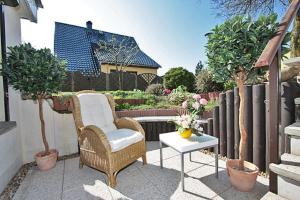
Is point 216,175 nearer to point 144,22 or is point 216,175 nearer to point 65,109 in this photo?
point 65,109

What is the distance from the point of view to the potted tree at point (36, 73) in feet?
8.38

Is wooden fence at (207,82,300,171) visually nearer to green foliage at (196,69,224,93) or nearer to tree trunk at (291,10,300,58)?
tree trunk at (291,10,300,58)

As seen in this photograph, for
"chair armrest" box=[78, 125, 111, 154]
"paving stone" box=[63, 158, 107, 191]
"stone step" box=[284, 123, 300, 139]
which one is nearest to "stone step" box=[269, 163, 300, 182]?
"stone step" box=[284, 123, 300, 139]

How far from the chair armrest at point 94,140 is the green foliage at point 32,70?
920 millimetres

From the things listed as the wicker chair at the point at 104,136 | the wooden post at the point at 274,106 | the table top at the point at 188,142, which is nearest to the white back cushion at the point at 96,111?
the wicker chair at the point at 104,136

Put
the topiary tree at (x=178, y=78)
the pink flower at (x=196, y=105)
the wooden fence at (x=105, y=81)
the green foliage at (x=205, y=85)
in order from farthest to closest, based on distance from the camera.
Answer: the topiary tree at (x=178, y=78) → the wooden fence at (x=105, y=81) → the green foliage at (x=205, y=85) → the pink flower at (x=196, y=105)

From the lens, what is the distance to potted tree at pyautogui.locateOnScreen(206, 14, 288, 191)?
5.79ft

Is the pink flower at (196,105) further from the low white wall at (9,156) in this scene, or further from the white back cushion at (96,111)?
the low white wall at (9,156)

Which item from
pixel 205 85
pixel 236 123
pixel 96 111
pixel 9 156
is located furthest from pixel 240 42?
pixel 205 85

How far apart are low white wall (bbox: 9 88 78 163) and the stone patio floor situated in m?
0.42

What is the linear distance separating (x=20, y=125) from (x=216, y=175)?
10.5ft

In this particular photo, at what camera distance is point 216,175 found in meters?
2.45

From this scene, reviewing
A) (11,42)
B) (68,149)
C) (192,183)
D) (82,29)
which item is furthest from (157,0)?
(82,29)

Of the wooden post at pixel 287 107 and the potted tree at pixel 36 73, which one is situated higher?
the potted tree at pixel 36 73
